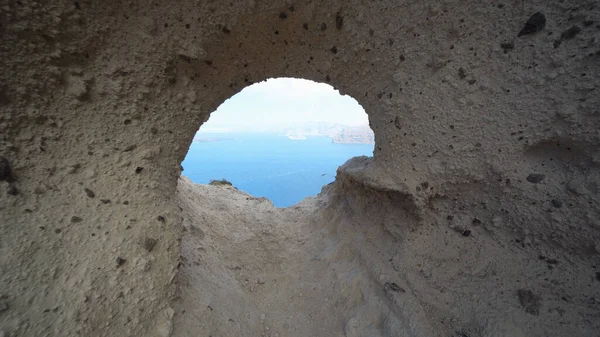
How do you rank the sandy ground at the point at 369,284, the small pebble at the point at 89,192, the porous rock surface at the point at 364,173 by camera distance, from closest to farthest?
1. the porous rock surface at the point at 364,173
2. the small pebble at the point at 89,192
3. the sandy ground at the point at 369,284

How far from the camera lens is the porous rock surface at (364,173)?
941mm

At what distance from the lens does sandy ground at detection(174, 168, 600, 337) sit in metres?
1.15

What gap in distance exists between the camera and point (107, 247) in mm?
1069

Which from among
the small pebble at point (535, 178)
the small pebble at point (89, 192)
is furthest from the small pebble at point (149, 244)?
the small pebble at point (535, 178)

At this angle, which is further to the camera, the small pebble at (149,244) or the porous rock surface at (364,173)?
the small pebble at (149,244)

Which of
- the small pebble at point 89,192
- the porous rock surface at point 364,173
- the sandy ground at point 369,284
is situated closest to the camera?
the porous rock surface at point 364,173

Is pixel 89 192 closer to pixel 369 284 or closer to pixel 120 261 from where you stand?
pixel 120 261

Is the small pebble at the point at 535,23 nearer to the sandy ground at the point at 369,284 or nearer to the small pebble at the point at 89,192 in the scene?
the sandy ground at the point at 369,284

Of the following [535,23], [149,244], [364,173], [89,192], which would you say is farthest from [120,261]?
[535,23]

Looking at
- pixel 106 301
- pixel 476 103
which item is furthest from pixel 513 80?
pixel 106 301

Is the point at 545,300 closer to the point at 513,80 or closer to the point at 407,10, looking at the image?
the point at 513,80

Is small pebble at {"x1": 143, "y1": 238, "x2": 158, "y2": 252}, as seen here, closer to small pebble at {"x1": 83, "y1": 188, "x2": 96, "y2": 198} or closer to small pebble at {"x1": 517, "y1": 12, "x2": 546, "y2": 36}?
small pebble at {"x1": 83, "y1": 188, "x2": 96, "y2": 198}

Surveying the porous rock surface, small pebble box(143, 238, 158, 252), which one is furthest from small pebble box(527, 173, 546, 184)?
small pebble box(143, 238, 158, 252)

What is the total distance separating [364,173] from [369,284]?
730 millimetres
